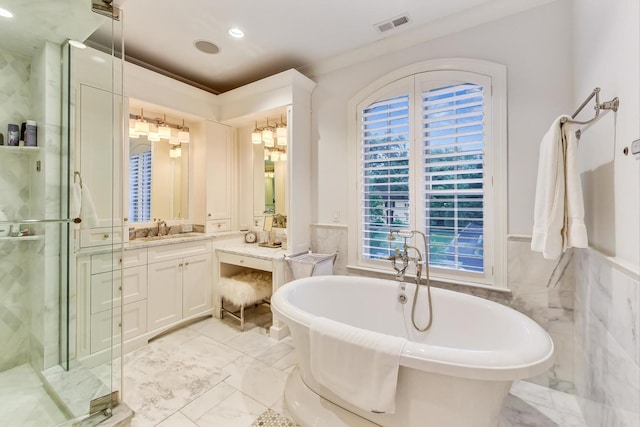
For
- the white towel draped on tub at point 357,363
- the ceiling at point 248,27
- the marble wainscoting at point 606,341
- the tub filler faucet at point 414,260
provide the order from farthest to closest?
the tub filler faucet at point 414,260 < the ceiling at point 248,27 < the white towel draped on tub at point 357,363 < the marble wainscoting at point 606,341

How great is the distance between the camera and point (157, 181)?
3.22 meters

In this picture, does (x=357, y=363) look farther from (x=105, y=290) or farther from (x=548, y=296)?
(x=105, y=290)

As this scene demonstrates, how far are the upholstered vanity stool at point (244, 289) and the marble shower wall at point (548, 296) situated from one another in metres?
2.18

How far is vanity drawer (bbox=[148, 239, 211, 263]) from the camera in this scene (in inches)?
108

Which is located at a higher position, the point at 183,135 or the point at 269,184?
the point at 183,135

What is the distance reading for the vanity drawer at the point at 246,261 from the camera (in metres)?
2.86

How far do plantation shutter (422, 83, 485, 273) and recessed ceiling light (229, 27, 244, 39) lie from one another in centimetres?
170

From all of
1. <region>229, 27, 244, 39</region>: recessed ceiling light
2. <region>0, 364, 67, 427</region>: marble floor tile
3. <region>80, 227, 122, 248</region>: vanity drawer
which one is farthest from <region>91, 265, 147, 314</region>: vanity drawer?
<region>229, 27, 244, 39</region>: recessed ceiling light

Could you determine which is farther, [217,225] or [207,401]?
[217,225]

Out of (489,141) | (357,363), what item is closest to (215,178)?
(357,363)

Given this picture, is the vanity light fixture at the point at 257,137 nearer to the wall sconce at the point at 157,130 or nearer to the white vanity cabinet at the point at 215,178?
the white vanity cabinet at the point at 215,178

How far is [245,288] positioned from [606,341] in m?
2.73

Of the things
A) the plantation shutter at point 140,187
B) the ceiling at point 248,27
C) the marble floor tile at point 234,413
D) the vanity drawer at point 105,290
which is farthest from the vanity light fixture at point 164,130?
the marble floor tile at point 234,413

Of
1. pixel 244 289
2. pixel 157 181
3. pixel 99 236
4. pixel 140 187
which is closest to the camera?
pixel 99 236
